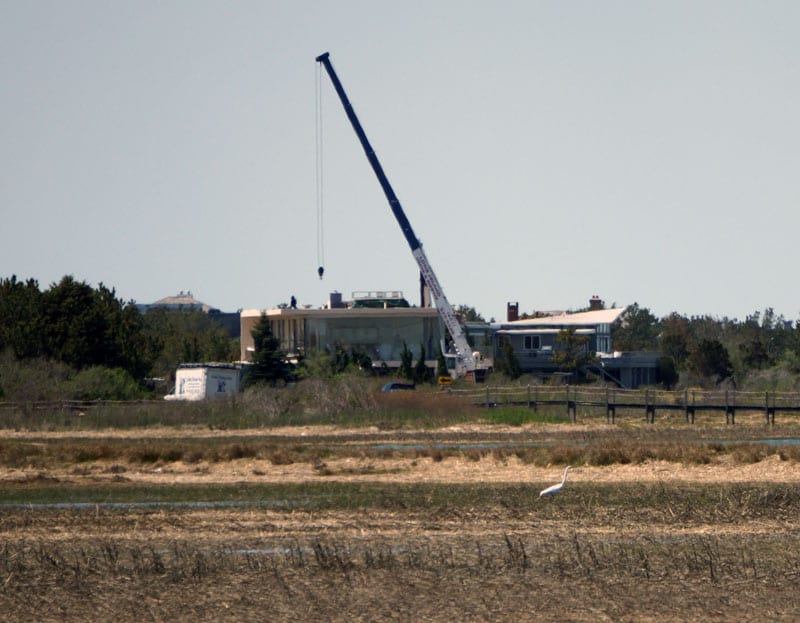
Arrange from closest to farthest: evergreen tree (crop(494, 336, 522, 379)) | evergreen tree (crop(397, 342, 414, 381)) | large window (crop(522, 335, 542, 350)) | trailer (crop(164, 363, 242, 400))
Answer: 1. trailer (crop(164, 363, 242, 400))
2. evergreen tree (crop(397, 342, 414, 381))
3. evergreen tree (crop(494, 336, 522, 379))
4. large window (crop(522, 335, 542, 350))

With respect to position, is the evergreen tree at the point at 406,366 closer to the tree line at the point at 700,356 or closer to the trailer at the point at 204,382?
the tree line at the point at 700,356

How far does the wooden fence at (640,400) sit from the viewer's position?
5353cm

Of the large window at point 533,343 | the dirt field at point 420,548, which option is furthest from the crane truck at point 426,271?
the dirt field at point 420,548

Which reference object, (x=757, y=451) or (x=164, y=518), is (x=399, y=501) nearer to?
(x=164, y=518)

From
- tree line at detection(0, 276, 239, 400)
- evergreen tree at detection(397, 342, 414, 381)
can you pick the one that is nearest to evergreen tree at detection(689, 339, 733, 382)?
evergreen tree at detection(397, 342, 414, 381)

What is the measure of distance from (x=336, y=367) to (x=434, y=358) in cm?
1503

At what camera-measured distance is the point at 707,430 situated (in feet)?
159

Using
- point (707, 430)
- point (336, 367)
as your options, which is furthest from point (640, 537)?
point (336, 367)

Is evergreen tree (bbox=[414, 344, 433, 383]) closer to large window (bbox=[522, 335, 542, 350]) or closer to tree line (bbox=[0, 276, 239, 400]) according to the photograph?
large window (bbox=[522, 335, 542, 350])

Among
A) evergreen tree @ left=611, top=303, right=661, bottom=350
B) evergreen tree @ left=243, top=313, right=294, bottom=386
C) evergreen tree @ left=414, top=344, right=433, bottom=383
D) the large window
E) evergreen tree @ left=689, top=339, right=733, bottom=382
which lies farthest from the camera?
evergreen tree @ left=611, top=303, right=661, bottom=350

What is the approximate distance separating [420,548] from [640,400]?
3782cm

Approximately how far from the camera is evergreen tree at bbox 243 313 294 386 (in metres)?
71.4

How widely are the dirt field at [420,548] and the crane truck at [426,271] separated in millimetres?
48973

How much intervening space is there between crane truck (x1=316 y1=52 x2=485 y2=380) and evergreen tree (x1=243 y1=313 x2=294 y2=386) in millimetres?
12838
